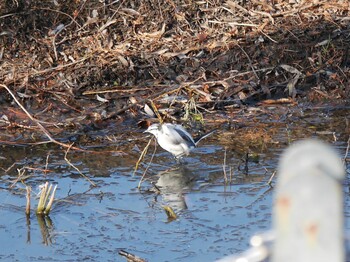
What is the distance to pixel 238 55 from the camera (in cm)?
993

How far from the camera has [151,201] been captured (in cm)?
597

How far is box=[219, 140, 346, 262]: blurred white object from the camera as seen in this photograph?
891 mm

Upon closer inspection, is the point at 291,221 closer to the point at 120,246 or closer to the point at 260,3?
the point at 120,246

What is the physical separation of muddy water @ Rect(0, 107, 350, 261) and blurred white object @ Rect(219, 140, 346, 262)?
3.93 m

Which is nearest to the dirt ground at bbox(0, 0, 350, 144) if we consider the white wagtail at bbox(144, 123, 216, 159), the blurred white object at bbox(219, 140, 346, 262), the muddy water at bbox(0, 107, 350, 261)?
the muddy water at bbox(0, 107, 350, 261)

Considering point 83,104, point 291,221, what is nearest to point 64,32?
point 83,104

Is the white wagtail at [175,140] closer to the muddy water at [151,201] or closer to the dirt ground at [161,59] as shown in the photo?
the muddy water at [151,201]

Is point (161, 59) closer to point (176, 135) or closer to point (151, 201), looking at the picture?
point (176, 135)

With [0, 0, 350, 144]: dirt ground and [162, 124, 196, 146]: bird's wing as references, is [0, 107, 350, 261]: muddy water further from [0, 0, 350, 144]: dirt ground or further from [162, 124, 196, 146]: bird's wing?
[0, 0, 350, 144]: dirt ground

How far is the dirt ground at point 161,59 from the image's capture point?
8.78m

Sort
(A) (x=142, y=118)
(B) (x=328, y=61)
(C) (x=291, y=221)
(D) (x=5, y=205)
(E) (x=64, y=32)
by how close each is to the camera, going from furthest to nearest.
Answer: (E) (x=64, y=32), (B) (x=328, y=61), (A) (x=142, y=118), (D) (x=5, y=205), (C) (x=291, y=221)

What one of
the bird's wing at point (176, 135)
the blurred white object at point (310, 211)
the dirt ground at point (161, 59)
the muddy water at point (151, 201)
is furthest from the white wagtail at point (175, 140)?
the blurred white object at point (310, 211)

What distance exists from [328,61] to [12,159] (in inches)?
170

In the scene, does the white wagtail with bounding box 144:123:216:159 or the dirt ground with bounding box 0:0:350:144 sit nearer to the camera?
the white wagtail with bounding box 144:123:216:159
